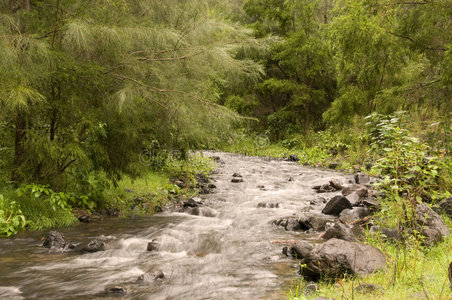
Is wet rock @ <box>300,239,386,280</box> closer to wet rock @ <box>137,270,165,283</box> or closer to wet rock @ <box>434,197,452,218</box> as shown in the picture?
wet rock @ <box>137,270,165,283</box>

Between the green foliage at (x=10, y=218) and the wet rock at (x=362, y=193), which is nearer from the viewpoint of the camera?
the green foliage at (x=10, y=218)

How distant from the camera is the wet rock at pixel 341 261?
14.5 ft

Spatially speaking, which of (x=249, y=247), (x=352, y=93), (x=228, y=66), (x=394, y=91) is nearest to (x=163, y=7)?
(x=228, y=66)

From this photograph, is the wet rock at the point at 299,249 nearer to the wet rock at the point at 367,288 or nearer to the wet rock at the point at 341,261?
the wet rock at the point at 341,261

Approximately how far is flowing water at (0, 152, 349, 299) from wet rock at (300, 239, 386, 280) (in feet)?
1.23

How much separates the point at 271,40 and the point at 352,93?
691 centimetres

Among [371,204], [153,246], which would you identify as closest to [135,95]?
[153,246]

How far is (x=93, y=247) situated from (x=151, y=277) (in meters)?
1.65

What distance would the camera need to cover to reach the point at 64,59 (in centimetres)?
652

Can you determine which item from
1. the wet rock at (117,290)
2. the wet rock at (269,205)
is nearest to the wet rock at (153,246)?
the wet rock at (117,290)

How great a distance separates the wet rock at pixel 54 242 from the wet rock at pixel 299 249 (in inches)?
141

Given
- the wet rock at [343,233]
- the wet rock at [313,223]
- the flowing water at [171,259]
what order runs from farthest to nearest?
1. the wet rock at [313,223]
2. the wet rock at [343,233]
3. the flowing water at [171,259]

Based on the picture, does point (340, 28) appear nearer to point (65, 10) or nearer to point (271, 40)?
point (271, 40)

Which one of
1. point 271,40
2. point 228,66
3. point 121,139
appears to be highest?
point 271,40
